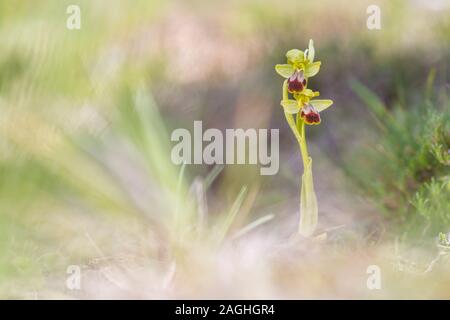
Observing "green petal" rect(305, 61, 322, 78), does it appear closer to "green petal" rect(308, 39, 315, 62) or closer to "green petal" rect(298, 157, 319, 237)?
"green petal" rect(308, 39, 315, 62)

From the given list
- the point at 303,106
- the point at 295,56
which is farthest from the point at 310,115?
the point at 295,56

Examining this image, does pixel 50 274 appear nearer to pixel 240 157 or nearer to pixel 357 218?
pixel 240 157

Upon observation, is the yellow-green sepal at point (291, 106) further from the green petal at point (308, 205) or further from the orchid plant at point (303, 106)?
the green petal at point (308, 205)

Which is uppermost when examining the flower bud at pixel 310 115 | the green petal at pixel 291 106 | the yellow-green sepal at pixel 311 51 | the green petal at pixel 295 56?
the yellow-green sepal at pixel 311 51

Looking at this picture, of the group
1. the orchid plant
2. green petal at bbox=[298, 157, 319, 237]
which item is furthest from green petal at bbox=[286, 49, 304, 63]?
green petal at bbox=[298, 157, 319, 237]

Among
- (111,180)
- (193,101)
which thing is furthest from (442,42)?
(111,180)

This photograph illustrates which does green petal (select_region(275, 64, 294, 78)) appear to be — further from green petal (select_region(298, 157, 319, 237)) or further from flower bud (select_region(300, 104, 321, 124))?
green petal (select_region(298, 157, 319, 237))

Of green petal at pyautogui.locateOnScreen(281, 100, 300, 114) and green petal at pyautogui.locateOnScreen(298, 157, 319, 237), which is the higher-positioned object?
green petal at pyautogui.locateOnScreen(281, 100, 300, 114)

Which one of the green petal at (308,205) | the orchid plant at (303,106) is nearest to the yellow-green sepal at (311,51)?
the orchid plant at (303,106)

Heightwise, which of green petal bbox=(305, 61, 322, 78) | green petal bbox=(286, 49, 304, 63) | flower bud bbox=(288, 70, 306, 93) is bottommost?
flower bud bbox=(288, 70, 306, 93)
